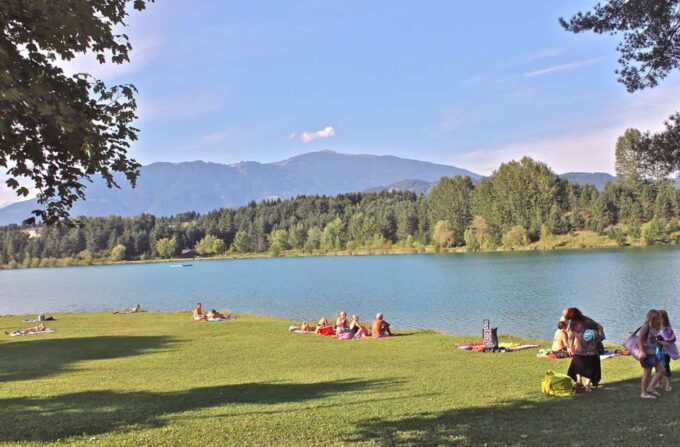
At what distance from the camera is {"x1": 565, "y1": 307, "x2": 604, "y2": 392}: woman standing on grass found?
1158cm

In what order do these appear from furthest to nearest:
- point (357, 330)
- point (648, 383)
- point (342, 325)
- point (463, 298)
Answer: point (463, 298)
point (342, 325)
point (357, 330)
point (648, 383)

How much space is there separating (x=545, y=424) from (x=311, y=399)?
5015mm

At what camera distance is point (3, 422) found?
10.2 m

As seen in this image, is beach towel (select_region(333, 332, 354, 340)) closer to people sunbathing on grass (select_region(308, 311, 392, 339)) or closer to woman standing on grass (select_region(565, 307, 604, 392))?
people sunbathing on grass (select_region(308, 311, 392, 339))

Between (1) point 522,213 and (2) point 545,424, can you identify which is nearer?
(2) point 545,424

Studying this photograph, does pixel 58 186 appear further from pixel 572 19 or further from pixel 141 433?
pixel 572 19

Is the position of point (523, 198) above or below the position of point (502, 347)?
above

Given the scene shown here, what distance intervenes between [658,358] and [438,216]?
489 ft

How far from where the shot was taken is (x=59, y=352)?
21250mm

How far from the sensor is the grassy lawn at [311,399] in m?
8.85

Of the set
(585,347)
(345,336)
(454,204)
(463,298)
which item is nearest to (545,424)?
(585,347)

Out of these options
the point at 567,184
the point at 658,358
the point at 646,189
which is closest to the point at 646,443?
the point at 658,358

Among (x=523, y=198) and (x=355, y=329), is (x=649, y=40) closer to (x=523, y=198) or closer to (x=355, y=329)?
(x=355, y=329)

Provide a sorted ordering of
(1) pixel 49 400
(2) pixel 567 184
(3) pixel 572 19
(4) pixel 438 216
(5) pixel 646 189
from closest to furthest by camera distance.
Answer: (1) pixel 49 400 < (3) pixel 572 19 < (5) pixel 646 189 < (2) pixel 567 184 < (4) pixel 438 216
